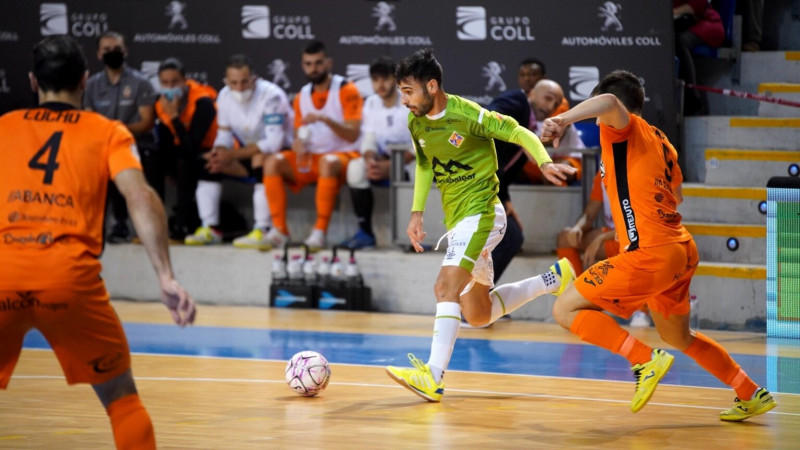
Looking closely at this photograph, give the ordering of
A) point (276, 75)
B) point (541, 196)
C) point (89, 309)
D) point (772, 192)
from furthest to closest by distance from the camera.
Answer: point (276, 75), point (541, 196), point (772, 192), point (89, 309)

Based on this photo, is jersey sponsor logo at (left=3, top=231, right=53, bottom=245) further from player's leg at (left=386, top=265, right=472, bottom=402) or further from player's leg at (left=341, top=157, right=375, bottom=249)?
→ player's leg at (left=341, top=157, right=375, bottom=249)

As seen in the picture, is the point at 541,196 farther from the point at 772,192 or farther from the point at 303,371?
the point at 303,371

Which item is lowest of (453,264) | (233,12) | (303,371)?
(303,371)

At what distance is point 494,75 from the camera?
1256 centimetres

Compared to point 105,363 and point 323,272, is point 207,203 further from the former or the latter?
point 105,363

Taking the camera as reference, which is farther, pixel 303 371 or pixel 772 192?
pixel 772 192

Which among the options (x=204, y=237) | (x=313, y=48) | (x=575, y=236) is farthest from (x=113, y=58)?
(x=575, y=236)

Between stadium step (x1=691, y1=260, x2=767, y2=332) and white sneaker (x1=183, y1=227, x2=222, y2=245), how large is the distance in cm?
510

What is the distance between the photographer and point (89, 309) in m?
4.39

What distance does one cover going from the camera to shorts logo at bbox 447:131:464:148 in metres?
7.28

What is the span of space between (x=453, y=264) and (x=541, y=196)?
468 centimetres

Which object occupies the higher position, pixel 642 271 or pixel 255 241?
pixel 642 271

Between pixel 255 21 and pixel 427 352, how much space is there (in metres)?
5.70

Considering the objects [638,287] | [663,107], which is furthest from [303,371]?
[663,107]
